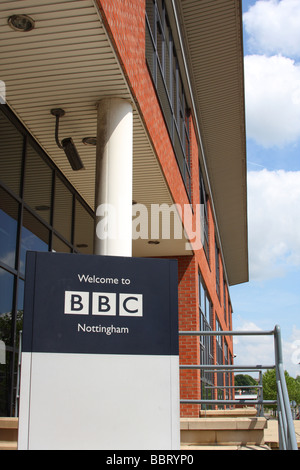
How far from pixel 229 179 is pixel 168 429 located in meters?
19.2

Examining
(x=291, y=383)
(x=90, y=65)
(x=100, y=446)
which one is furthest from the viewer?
(x=291, y=383)

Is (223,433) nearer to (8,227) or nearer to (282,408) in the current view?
(282,408)

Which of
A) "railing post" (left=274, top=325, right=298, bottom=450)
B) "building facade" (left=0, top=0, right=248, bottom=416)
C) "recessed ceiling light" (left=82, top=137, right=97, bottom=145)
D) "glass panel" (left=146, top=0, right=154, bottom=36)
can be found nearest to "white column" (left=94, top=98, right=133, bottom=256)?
"building facade" (left=0, top=0, right=248, bottom=416)

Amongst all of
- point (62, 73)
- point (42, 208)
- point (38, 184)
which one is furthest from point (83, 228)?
point (62, 73)

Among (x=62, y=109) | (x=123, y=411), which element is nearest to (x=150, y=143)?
(x=62, y=109)

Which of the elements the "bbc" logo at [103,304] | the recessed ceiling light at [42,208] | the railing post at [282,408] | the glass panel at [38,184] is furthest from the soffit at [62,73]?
the railing post at [282,408]

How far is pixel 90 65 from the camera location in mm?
5809

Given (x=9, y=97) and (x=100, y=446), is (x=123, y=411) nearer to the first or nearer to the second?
(x=100, y=446)

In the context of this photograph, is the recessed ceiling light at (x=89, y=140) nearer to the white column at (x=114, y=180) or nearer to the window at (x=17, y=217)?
the window at (x=17, y=217)

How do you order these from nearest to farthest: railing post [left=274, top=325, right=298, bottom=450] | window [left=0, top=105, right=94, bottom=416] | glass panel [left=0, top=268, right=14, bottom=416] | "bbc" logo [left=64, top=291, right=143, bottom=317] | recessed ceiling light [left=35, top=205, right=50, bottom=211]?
"bbc" logo [left=64, top=291, right=143, bottom=317] → railing post [left=274, top=325, right=298, bottom=450] → glass panel [left=0, top=268, right=14, bottom=416] → window [left=0, top=105, right=94, bottom=416] → recessed ceiling light [left=35, top=205, right=50, bottom=211]

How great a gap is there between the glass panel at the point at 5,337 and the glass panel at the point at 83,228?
3.01 metres

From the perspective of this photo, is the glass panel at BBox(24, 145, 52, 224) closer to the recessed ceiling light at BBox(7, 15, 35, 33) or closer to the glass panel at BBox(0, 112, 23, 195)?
the glass panel at BBox(0, 112, 23, 195)

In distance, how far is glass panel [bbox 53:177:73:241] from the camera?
8672 mm

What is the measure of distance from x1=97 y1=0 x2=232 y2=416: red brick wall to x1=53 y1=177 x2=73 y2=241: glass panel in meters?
1.66
